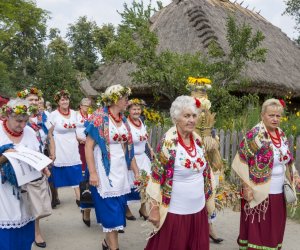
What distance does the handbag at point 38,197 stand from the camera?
3906 millimetres

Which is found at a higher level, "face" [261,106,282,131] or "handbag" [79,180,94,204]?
"face" [261,106,282,131]

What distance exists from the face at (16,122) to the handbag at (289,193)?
2750 mm

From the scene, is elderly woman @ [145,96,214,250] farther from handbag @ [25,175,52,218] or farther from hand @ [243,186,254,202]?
handbag @ [25,175,52,218]

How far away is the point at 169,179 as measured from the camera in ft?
11.3

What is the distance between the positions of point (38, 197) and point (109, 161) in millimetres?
941

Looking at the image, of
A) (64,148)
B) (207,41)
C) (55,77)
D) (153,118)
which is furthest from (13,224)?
(55,77)

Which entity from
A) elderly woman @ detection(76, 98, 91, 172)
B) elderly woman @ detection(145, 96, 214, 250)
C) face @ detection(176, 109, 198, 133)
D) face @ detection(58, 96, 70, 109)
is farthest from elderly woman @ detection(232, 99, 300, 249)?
elderly woman @ detection(76, 98, 91, 172)

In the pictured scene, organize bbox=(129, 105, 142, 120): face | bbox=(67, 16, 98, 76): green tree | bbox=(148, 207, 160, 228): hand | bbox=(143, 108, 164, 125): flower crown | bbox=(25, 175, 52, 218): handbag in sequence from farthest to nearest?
bbox=(67, 16, 98, 76): green tree → bbox=(143, 108, 164, 125): flower crown → bbox=(129, 105, 142, 120): face → bbox=(25, 175, 52, 218): handbag → bbox=(148, 207, 160, 228): hand

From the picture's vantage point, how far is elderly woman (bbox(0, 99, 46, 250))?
3.74 metres

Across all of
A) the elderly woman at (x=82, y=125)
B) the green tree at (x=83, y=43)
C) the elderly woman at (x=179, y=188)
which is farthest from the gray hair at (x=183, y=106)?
the green tree at (x=83, y=43)

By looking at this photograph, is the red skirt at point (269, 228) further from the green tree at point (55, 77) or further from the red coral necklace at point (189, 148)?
the green tree at point (55, 77)

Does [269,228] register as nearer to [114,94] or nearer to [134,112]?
[114,94]

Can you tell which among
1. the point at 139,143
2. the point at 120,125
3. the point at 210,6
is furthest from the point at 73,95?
the point at 120,125

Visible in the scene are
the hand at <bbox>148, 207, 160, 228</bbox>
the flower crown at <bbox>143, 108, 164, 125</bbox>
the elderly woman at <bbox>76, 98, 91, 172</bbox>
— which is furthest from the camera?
the flower crown at <bbox>143, 108, 164, 125</bbox>
